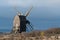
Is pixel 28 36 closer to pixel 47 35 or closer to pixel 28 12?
pixel 47 35

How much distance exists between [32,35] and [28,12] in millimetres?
29536

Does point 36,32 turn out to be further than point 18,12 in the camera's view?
No

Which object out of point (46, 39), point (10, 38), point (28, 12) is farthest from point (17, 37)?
point (28, 12)

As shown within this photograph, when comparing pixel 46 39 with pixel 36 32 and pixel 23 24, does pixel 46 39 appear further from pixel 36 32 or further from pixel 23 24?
pixel 23 24

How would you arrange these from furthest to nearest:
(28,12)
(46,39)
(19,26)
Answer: (28,12) < (19,26) < (46,39)

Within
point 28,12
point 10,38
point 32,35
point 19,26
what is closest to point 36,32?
point 32,35

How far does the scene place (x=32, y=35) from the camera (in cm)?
1080

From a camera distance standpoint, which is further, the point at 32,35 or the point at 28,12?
the point at 28,12

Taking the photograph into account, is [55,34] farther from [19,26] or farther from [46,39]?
[19,26]

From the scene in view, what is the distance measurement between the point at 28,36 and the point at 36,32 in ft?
1.25

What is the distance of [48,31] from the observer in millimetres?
10992

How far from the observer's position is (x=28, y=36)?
10.8m

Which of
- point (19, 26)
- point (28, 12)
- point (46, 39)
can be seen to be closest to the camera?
point (46, 39)

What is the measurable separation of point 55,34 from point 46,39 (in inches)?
16.9
